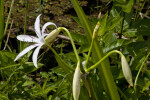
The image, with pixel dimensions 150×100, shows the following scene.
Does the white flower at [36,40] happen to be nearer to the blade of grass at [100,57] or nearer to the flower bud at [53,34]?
the flower bud at [53,34]

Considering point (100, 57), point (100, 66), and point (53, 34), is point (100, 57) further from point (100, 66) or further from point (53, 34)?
point (53, 34)

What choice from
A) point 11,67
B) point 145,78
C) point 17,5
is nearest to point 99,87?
point 145,78

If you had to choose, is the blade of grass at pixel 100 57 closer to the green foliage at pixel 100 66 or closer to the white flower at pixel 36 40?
the green foliage at pixel 100 66

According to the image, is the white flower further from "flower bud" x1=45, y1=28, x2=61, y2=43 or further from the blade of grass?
the blade of grass

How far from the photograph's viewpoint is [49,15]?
251cm

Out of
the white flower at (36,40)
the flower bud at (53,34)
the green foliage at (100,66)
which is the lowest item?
the green foliage at (100,66)

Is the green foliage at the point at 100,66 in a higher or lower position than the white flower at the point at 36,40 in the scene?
lower

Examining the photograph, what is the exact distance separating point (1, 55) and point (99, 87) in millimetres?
536

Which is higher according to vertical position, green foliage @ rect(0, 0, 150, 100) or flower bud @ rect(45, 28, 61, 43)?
flower bud @ rect(45, 28, 61, 43)

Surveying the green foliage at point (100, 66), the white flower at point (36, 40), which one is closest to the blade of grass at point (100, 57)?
the green foliage at point (100, 66)


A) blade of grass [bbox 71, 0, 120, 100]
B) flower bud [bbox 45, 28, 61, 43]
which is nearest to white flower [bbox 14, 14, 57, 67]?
flower bud [bbox 45, 28, 61, 43]

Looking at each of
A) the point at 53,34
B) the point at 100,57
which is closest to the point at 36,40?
the point at 53,34

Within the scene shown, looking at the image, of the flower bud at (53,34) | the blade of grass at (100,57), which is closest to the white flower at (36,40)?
the flower bud at (53,34)

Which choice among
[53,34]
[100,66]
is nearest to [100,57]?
[100,66]
